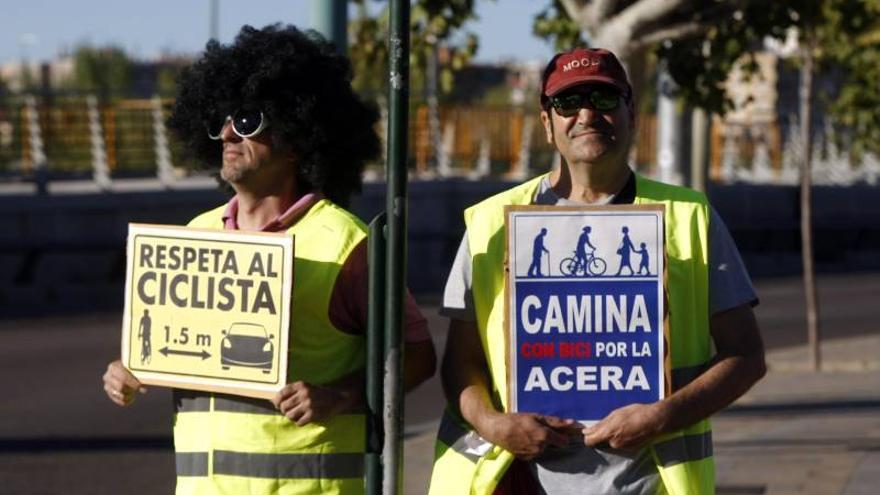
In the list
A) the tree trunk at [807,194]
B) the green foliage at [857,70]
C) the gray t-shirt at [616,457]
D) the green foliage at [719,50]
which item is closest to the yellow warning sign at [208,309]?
the gray t-shirt at [616,457]

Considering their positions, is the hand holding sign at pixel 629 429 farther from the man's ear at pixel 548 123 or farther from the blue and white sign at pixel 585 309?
the man's ear at pixel 548 123

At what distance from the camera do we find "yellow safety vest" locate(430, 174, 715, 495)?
170 inches

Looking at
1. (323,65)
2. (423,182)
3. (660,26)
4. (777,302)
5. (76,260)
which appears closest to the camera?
(323,65)

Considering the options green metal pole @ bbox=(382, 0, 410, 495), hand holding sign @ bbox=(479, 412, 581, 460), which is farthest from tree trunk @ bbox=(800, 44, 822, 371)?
green metal pole @ bbox=(382, 0, 410, 495)

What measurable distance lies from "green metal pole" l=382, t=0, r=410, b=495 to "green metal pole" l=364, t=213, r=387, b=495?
0.02 meters

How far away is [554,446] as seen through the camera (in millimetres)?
4266

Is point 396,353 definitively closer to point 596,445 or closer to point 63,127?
point 596,445

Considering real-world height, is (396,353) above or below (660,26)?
below

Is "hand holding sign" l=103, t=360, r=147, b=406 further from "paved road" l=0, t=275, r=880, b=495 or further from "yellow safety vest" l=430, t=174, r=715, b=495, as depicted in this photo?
"paved road" l=0, t=275, r=880, b=495

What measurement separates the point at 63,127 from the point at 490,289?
2079 cm

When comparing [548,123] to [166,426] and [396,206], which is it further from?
[166,426]

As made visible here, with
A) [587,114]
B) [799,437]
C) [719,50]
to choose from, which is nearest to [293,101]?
[587,114]

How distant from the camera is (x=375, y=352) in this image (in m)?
4.18

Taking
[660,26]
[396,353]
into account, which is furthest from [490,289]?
[660,26]
